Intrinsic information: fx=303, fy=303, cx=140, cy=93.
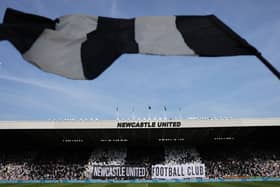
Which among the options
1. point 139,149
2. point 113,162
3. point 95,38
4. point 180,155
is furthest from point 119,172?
point 95,38

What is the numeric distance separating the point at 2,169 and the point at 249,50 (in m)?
46.2

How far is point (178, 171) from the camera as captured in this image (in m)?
42.4

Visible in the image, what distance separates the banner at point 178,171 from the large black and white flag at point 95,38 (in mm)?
38519

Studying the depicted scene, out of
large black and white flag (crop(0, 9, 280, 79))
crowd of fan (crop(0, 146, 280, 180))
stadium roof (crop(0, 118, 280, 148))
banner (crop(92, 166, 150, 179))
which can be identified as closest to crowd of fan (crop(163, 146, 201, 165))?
crowd of fan (crop(0, 146, 280, 180))

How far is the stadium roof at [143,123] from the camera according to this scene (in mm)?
39656

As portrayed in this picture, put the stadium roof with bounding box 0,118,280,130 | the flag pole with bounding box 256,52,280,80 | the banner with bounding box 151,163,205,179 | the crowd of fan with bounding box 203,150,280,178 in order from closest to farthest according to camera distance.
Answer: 1. the flag pole with bounding box 256,52,280,80
2. the stadium roof with bounding box 0,118,280,130
3. the crowd of fan with bounding box 203,150,280,178
4. the banner with bounding box 151,163,205,179

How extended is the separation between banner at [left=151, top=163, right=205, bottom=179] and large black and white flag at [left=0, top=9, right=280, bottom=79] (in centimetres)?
3852

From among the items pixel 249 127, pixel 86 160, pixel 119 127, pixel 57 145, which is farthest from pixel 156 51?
pixel 57 145

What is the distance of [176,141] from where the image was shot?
4869 cm

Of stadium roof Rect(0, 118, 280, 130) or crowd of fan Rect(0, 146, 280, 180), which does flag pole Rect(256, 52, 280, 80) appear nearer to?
stadium roof Rect(0, 118, 280, 130)

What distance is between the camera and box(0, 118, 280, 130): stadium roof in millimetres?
39656

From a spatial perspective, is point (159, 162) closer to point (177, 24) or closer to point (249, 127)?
point (249, 127)

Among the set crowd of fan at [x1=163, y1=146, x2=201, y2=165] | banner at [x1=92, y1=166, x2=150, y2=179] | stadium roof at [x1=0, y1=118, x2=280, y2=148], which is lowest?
banner at [x1=92, y1=166, x2=150, y2=179]

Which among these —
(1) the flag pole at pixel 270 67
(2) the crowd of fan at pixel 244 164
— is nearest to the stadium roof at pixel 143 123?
(2) the crowd of fan at pixel 244 164
